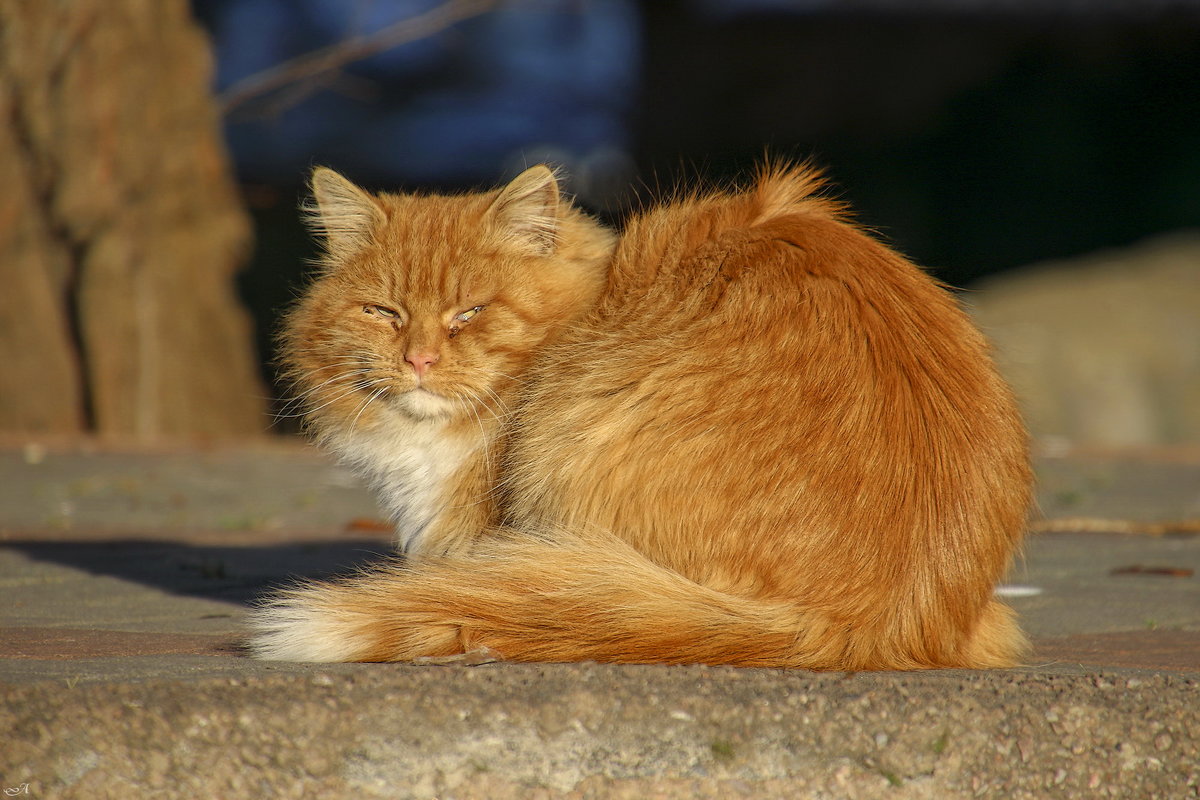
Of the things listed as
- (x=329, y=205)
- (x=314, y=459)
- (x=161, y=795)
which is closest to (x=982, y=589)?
(x=161, y=795)

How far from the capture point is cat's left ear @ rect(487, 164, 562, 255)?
331 centimetres

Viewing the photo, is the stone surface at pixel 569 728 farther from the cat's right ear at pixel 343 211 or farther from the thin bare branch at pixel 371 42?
the thin bare branch at pixel 371 42

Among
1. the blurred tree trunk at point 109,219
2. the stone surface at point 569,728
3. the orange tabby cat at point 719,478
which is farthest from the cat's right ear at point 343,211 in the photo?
the blurred tree trunk at point 109,219

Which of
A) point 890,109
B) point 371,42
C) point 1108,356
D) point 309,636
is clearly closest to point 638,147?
point 890,109

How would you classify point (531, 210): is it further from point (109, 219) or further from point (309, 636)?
point (109, 219)

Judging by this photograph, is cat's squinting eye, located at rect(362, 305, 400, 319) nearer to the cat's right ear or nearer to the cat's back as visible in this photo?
the cat's right ear

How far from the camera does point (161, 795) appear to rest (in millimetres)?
1879

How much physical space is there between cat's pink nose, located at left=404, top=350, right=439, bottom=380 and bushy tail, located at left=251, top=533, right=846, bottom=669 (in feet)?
2.37

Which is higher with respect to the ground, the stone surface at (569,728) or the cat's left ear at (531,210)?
the cat's left ear at (531,210)

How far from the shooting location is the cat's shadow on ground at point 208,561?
372 centimetres

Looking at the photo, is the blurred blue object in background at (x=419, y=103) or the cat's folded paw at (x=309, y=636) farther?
the blurred blue object in background at (x=419, y=103)

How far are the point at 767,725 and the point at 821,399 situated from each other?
0.79 meters

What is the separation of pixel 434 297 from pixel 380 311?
166mm

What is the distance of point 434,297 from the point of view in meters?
3.18
